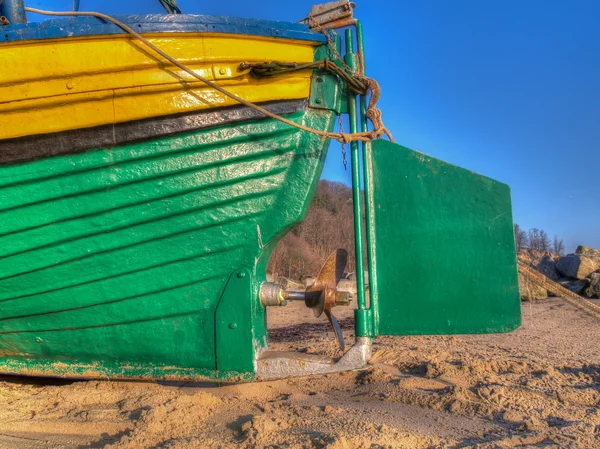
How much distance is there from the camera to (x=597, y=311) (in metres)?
3.27

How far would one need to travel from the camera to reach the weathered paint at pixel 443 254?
2750 millimetres

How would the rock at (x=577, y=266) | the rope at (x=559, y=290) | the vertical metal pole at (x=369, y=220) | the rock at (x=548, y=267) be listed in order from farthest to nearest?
the rock at (x=548, y=267) < the rock at (x=577, y=266) < the rope at (x=559, y=290) < the vertical metal pole at (x=369, y=220)

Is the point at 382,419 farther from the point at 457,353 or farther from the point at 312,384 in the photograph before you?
the point at 457,353

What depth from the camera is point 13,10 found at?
2.89 meters

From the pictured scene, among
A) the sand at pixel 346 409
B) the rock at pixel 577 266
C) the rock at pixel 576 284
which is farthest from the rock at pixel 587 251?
the sand at pixel 346 409

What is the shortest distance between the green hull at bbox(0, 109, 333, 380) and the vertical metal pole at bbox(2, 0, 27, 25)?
921mm

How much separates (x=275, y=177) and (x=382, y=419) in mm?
1407

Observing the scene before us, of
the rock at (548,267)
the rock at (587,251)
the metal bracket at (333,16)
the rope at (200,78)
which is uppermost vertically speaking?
the metal bracket at (333,16)

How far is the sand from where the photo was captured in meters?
2.03

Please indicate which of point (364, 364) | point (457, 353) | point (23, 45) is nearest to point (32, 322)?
point (23, 45)

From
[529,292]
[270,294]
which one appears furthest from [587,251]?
[270,294]

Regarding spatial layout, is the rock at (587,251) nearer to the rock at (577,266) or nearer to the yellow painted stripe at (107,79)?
the rock at (577,266)

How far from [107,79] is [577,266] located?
12.2m

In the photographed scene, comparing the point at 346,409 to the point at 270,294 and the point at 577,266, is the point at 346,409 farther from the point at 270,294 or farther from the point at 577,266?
the point at 577,266
